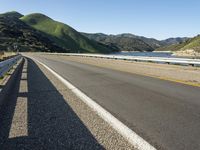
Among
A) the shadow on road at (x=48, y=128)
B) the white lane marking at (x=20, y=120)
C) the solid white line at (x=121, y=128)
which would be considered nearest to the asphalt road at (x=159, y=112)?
the solid white line at (x=121, y=128)

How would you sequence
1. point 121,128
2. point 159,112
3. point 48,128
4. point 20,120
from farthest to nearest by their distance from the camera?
1. point 159,112
2. point 20,120
3. point 48,128
4. point 121,128

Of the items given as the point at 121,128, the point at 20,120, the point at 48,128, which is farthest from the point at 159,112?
the point at 20,120

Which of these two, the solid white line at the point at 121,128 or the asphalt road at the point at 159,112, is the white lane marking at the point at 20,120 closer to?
the solid white line at the point at 121,128

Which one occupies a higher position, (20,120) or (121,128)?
(121,128)

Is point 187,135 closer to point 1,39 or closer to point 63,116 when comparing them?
point 63,116

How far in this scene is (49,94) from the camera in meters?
9.98

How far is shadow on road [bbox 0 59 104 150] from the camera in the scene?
4.68 meters

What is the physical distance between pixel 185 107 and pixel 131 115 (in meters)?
1.46

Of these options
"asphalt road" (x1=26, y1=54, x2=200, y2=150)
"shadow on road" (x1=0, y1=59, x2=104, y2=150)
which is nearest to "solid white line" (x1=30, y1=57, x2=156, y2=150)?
"asphalt road" (x1=26, y1=54, x2=200, y2=150)

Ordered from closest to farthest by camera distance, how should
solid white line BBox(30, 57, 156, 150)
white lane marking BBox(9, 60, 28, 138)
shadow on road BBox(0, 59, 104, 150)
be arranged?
1. solid white line BBox(30, 57, 156, 150)
2. shadow on road BBox(0, 59, 104, 150)
3. white lane marking BBox(9, 60, 28, 138)

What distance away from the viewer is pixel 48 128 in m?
5.64

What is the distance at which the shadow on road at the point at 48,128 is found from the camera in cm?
468

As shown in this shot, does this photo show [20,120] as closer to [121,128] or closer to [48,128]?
[48,128]

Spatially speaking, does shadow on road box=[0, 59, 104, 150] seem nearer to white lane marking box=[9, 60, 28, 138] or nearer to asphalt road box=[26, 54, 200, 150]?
white lane marking box=[9, 60, 28, 138]
